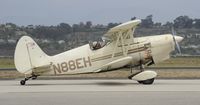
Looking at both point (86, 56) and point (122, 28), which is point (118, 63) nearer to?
point (86, 56)

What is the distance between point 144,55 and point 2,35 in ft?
232

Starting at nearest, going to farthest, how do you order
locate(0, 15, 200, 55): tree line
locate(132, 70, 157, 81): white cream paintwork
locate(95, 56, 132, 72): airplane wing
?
locate(132, 70, 157, 81): white cream paintwork
locate(95, 56, 132, 72): airplane wing
locate(0, 15, 200, 55): tree line

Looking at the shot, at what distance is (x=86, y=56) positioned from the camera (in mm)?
23391

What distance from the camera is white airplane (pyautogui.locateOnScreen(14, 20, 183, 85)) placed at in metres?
→ 22.9

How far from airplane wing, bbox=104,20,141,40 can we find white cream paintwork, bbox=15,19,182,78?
11.6 inches

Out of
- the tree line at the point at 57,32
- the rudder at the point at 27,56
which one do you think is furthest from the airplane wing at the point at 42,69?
the tree line at the point at 57,32

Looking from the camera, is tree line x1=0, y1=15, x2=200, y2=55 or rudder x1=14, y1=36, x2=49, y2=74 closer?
rudder x1=14, y1=36, x2=49, y2=74

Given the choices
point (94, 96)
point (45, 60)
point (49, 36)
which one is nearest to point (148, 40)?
point (45, 60)

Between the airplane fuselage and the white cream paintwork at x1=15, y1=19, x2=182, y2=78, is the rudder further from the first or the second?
the airplane fuselage

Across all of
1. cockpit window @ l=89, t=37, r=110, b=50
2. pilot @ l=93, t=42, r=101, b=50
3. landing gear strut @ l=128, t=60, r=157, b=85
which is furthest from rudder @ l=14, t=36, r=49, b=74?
landing gear strut @ l=128, t=60, r=157, b=85

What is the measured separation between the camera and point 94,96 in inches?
622

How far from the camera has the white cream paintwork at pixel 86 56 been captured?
23.0 metres

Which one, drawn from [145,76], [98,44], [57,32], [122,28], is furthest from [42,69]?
[57,32]

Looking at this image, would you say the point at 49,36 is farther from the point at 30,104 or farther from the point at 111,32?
the point at 30,104
